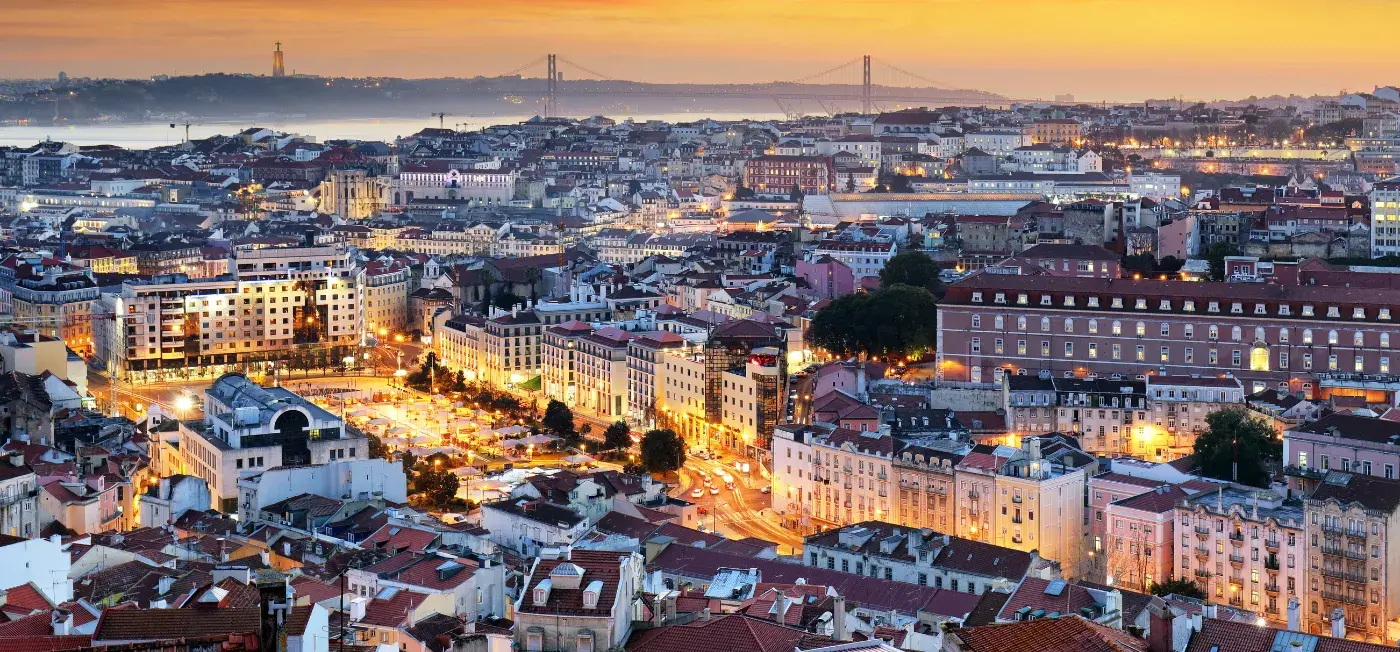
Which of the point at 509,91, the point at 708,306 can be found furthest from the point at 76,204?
the point at 509,91

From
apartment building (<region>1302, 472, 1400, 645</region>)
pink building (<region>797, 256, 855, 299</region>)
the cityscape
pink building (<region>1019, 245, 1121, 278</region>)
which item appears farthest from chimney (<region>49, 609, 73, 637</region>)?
pink building (<region>797, 256, 855, 299</region>)

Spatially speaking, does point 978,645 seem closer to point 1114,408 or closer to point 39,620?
point 39,620

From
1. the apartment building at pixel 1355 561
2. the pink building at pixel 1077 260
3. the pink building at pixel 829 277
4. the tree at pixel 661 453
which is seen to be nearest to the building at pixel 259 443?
the tree at pixel 661 453

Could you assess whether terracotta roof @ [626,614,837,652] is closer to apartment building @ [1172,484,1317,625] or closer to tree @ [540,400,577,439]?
apartment building @ [1172,484,1317,625]

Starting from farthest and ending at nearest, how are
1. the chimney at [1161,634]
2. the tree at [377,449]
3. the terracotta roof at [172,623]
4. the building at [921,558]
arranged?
1. the tree at [377,449]
2. the building at [921,558]
3. the chimney at [1161,634]
4. the terracotta roof at [172,623]

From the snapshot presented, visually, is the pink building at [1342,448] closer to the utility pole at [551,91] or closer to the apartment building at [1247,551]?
the apartment building at [1247,551]
